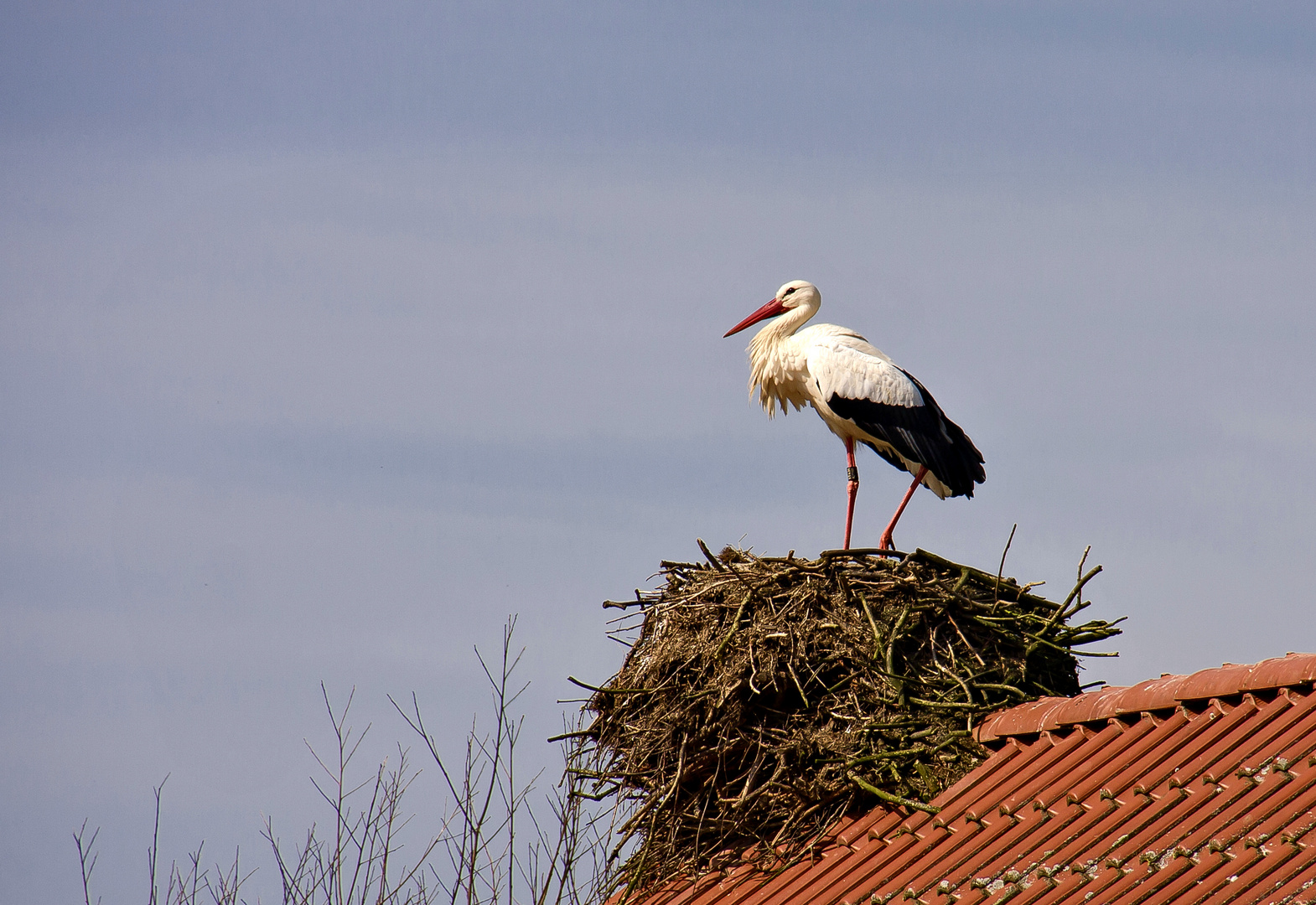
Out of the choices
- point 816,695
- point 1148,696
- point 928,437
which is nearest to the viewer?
point 1148,696

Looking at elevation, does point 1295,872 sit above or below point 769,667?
below

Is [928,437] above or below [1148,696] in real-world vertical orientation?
above

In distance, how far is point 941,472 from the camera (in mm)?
8922

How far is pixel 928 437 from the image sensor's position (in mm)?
9031

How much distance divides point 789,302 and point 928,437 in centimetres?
197

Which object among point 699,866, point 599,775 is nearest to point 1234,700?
point 699,866

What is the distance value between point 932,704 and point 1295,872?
2146 millimetres

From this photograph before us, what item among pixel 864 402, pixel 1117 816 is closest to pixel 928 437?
pixel 864 402

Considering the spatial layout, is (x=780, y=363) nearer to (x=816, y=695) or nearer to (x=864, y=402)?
(x=864, y=402)

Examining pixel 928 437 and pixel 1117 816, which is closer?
pixel 1117 816

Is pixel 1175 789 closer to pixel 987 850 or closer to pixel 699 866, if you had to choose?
pixel 987 850

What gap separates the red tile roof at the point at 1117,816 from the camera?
443cm

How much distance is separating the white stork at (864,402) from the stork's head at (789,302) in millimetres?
382

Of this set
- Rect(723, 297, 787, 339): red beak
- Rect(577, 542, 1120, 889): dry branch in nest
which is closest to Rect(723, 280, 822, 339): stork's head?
Rect(723, 297, 787, 339): red beak
